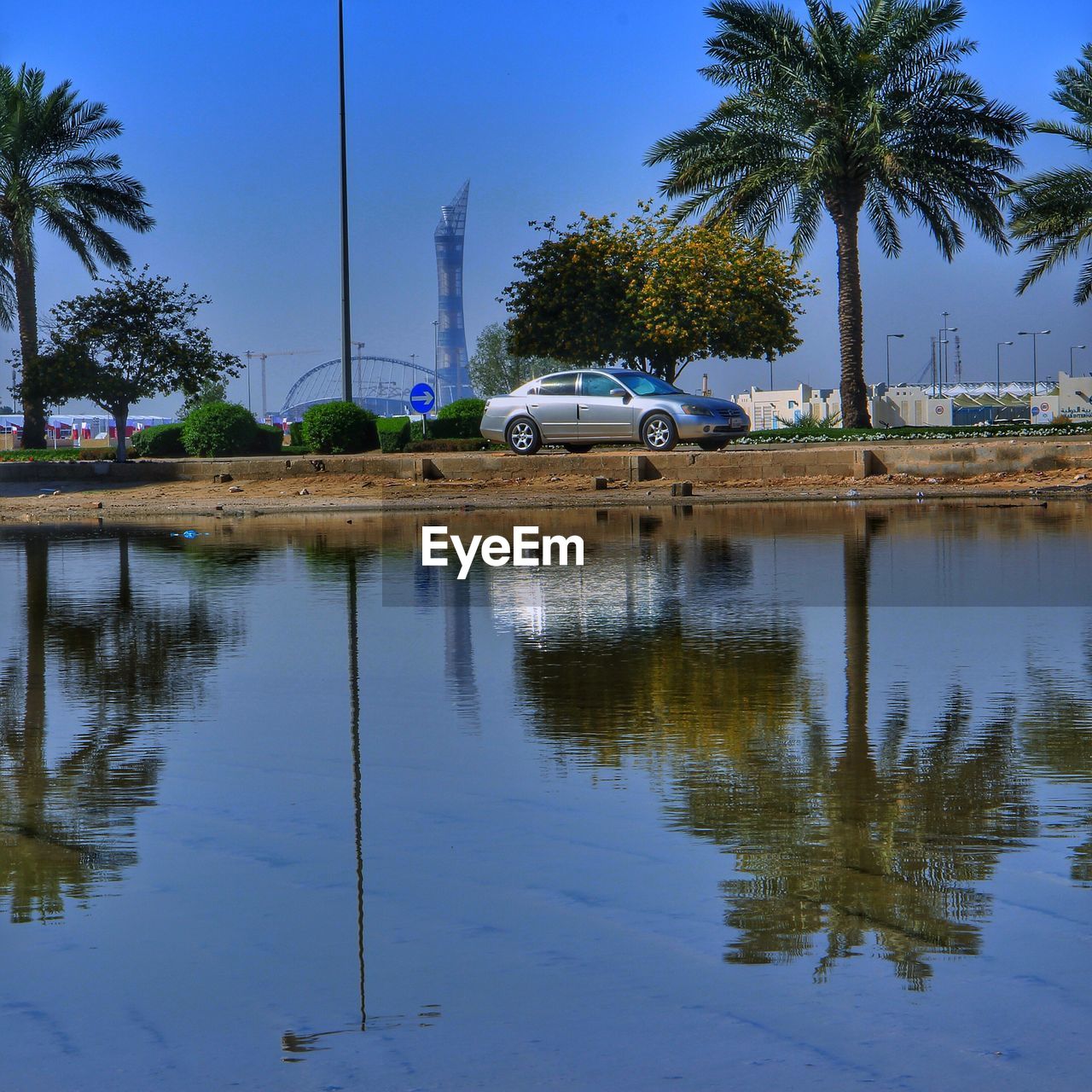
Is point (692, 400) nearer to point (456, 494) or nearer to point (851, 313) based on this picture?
point (456, 494)

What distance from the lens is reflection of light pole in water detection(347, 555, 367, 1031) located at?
388 cm

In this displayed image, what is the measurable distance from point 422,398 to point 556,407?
11680 millimetres

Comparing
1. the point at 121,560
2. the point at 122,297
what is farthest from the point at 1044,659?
the point at 122,297

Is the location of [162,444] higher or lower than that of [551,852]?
higher

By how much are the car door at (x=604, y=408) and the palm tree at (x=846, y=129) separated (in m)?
8.97

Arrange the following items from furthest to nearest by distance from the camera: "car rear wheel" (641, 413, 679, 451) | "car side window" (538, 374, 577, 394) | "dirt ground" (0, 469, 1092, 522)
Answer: "car side window" (538, 374, 577, 394) → "car rear wheel" (641, 413, 679, 451) → "dirt ground" (0, 469, 1092, 522)

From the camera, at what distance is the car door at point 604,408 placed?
96.5 feet

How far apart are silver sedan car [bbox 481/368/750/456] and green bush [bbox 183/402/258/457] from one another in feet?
36.8

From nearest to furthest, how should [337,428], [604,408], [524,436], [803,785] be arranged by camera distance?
1. [803,785]
2. [604,408]
3. [524,436]
4. [337,428]

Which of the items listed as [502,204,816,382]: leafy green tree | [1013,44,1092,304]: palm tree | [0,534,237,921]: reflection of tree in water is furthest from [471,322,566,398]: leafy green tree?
[0,534,237,921]: reflection of tree in water

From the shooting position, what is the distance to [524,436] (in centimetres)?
3025

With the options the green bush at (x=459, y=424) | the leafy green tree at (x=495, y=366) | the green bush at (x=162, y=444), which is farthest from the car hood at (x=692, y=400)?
the leafy green tree at (x=495, y=366)

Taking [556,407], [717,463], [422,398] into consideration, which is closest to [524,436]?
[556,407]
